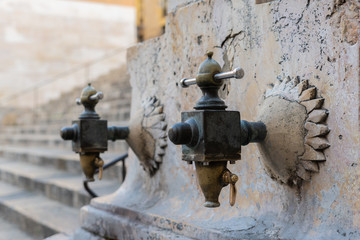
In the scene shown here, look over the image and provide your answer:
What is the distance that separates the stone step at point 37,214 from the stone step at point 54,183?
62mm

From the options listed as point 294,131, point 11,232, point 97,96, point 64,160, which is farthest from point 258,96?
point 64,160

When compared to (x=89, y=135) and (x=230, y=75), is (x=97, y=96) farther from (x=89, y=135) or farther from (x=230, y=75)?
(x=230, y=75)

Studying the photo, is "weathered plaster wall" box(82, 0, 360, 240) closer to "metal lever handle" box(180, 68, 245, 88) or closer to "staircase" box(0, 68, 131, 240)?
"metal lever handle" box(180, 68, 245, 88)

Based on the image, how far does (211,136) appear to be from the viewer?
1.19m

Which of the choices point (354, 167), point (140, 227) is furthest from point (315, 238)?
point (140, 227)

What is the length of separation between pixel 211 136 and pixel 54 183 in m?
3.01

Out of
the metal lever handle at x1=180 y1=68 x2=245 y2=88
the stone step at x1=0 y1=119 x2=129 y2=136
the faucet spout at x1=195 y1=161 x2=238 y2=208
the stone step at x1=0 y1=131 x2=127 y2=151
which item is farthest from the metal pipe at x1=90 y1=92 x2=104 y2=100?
the stone step at x1=0 y1=119 x2=129 y2=136

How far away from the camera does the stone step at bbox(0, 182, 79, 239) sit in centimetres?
306

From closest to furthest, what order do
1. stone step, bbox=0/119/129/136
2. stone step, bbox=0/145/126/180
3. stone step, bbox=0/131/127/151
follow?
1. stone step, bbox=0/145/126/180
2. stone step, bbox=0/131/127/151
3. stone step, bbox=0/119/129/136

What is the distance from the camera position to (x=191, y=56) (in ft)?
5.93

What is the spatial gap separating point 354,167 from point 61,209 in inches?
109

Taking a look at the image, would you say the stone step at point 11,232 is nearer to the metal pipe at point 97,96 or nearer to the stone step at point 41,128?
the metal pipe at point 97,96

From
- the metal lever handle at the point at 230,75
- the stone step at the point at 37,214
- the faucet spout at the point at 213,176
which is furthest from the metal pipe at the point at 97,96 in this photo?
the stone step at the point at 37,214

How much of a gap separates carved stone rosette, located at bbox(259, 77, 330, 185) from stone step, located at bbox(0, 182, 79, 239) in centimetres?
166
